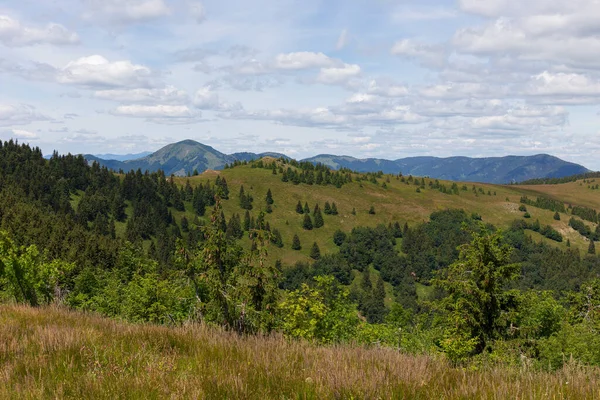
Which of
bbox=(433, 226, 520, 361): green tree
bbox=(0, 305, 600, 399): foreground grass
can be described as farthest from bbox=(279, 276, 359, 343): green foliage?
bbox=(433, 226, 520, 361): green tree

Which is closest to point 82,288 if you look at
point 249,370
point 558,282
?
point 249,370

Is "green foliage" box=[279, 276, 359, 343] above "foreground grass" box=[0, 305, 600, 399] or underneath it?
underneath

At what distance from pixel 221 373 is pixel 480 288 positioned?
29911mm

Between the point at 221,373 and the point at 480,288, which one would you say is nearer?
the point at 221,373

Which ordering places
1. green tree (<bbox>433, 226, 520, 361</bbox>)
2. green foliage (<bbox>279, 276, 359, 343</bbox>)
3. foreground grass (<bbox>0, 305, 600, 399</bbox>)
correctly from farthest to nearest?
green tree (<bbox>433, 226, 520, 361</bbox>) < green foliage (<bbox>279, 276, 359, 343</bbox>) < foreground grass (<bbox>0, 305, 600, 399</bbox>)

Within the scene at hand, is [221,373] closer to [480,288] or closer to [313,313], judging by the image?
[313,313]

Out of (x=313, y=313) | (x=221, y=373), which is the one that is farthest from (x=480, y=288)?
(x=221, y=373)

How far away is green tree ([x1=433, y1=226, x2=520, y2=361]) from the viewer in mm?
28525

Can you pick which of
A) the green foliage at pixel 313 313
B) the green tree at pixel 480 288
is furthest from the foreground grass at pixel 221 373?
the green tree at pixel 480 288

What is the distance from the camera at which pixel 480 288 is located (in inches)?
1172

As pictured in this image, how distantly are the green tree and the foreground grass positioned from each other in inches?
1018

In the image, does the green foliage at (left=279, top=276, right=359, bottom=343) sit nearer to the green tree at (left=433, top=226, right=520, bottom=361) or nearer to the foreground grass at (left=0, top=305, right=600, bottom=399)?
the foreground grass at (left=0, top=305, right=600, bottom=399)

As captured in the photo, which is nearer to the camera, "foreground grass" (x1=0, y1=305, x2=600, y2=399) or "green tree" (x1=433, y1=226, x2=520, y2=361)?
"foreground grass" (x1=0, y1=305, x2=600, y2=399)

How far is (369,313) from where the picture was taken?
14538cm
